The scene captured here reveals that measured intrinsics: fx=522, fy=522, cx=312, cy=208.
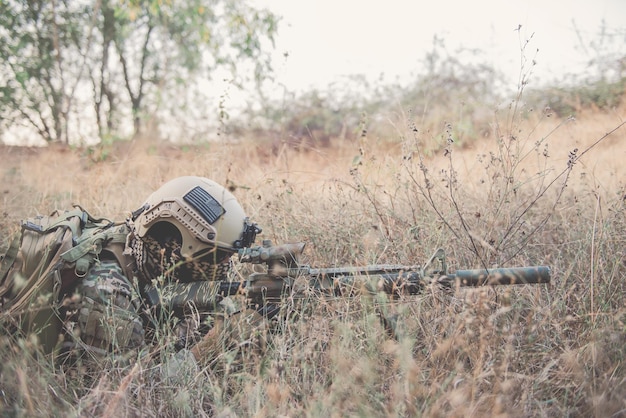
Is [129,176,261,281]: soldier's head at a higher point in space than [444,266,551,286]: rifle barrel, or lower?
higher

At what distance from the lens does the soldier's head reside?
3.04 m

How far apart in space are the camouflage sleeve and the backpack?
0.10 m

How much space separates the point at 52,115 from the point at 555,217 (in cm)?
988

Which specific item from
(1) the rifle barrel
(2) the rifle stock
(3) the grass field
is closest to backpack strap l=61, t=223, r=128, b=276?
(2) the rifle stock

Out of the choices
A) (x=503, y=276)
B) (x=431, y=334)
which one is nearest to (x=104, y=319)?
(x=431, y=334)

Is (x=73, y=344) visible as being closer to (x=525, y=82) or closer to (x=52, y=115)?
(x=525, y=82)

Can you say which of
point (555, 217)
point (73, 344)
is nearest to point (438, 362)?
point (73, 344)

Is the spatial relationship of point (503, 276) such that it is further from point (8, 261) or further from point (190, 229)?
point (8, 261)

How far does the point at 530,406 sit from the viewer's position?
2.30 m

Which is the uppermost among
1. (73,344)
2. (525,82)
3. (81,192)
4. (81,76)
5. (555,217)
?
(81,76)

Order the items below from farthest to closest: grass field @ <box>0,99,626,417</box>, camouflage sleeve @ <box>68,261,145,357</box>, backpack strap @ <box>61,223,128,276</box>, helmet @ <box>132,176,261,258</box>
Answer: helmet @ <box>132,176,261,258</box>, backpack strap @ <box>61,223,128,276</box>, camouflage sleeve @ <box>68,261,145,357</box>, grass field @ <box>0,99,626,417</box>

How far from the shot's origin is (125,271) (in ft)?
10.3

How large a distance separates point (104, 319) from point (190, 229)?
676 mm

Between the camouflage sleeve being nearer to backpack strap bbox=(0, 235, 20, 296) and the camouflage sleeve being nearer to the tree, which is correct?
backpack strap bbox=(0, 235, 20, 296)
